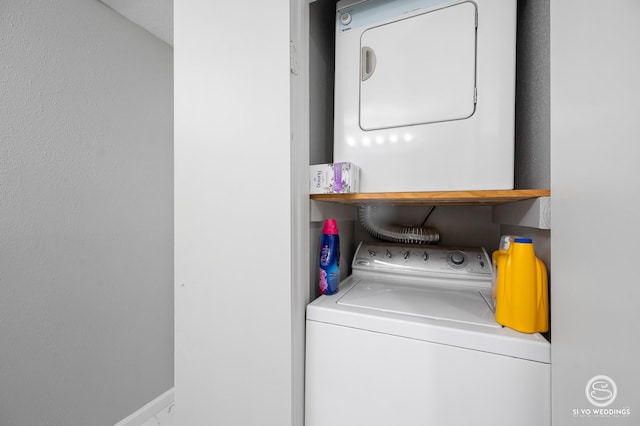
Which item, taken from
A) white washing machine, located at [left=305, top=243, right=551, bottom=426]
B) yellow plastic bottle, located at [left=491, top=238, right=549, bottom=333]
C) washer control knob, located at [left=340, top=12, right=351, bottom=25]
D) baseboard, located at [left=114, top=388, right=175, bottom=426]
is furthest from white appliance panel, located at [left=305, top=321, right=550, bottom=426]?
baseboard, located at [left=114, top=388, right=175, bottom=426]

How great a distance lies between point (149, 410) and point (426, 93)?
3040mm

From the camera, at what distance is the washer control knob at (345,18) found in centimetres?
110

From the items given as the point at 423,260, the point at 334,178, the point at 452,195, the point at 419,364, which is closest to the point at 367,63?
the point at 334,178

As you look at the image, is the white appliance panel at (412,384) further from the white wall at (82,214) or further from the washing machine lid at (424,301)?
the white wall at (82,214)

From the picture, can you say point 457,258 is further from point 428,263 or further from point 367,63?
point 367,63

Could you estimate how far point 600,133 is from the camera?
464 millimetres

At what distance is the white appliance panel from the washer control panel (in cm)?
55

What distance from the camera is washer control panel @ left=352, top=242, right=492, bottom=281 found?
1252 mm

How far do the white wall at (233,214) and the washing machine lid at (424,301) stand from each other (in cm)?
32

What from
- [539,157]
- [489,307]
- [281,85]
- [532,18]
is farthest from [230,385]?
[532,18]

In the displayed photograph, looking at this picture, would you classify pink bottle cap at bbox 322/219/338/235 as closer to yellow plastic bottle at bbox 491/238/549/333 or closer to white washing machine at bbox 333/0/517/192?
white washing machine at bbox 333/0/517/192

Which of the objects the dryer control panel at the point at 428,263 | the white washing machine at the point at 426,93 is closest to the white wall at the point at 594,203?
the white washing machine at the point at 426,93

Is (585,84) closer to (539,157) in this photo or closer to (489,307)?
(539,157)

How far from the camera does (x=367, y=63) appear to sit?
1077 millimetres
